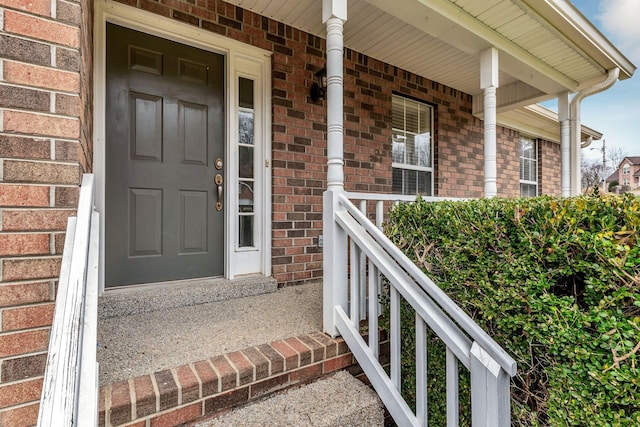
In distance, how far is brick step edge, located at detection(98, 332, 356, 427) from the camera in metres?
1.25


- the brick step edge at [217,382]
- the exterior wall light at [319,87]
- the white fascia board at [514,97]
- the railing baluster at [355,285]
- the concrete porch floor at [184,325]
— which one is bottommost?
the brick step edge at [217,382]

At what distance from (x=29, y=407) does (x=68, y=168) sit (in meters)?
0.87

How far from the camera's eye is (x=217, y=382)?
4.58 ft

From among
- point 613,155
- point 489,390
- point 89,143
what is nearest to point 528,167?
point 489,390

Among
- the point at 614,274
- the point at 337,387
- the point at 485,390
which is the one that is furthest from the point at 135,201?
the point at 614,274

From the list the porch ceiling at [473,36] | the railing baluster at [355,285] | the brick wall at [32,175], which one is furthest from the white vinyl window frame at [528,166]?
the brick wall at [32,175]

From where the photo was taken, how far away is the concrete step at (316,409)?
139 centimetres

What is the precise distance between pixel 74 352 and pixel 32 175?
773 mm

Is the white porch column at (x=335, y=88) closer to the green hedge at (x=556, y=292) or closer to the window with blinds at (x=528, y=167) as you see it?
the green hedge at (x=556, y=292)

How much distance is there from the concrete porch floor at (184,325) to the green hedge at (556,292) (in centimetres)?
99

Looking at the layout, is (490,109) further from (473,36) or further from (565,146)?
(565,146)

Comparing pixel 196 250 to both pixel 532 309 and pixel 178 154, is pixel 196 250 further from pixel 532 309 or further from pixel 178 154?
pixel 532 309

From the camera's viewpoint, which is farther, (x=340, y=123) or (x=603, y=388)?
(x=340, y=123)

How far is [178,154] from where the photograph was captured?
258 cm
